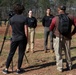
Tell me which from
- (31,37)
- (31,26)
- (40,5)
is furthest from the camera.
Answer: (40,5)

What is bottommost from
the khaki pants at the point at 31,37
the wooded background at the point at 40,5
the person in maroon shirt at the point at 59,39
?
the wooded background at the point at 40,5

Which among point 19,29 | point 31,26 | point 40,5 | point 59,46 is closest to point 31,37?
point 31,26

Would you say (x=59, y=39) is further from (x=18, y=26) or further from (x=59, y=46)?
(x=18, y=26)

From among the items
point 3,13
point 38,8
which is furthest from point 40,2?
point 3,13

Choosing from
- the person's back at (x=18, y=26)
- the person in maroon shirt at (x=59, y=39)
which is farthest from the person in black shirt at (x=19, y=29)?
the person in maroon shirt at (x=59, y=39)

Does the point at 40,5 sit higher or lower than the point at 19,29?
lower

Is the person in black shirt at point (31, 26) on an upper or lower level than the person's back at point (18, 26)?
lower

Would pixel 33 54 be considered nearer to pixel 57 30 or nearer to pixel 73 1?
pixel 57 30

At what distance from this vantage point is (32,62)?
9914 millimetres

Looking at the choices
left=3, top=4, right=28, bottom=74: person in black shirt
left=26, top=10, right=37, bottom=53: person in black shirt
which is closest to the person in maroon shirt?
left=3, top=4, right=28, bottom=74: person in black shirt

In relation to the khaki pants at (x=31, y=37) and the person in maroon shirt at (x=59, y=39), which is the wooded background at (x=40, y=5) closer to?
the khaki pants at (x=31, y=37)

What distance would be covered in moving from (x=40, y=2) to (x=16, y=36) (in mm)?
43315

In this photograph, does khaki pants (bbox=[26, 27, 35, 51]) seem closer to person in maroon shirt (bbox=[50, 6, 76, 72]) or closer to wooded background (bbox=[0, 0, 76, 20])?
person in maroon shirt (bbox=[50, 6, 76, 72])

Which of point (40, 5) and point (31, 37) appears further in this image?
point (40, 5)
